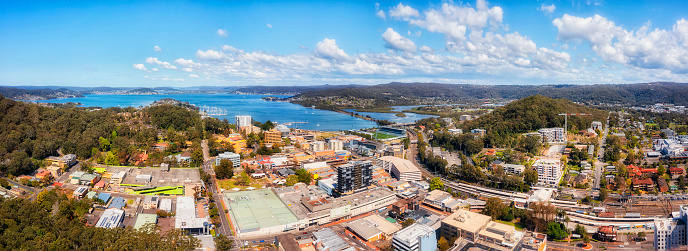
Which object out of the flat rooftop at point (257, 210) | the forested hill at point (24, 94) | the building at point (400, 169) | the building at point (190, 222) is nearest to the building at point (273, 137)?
the building at point (400, 169)

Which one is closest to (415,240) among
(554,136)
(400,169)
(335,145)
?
(400,169)

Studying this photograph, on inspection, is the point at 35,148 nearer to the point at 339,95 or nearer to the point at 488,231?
the point at 488,231

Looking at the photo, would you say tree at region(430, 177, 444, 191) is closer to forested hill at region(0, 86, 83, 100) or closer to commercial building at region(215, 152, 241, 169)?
commercial building at region(215, 152, 241, 169)

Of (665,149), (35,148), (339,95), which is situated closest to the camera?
(35,148)

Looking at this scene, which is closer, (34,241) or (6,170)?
(34,241)

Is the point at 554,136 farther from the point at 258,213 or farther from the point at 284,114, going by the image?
the point at 284,114

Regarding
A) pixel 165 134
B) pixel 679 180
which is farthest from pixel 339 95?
pixel 679 180
